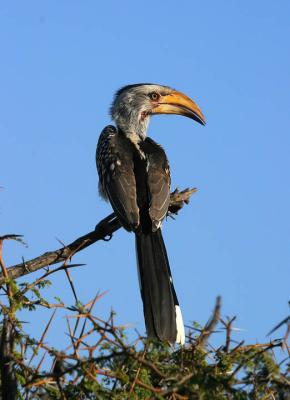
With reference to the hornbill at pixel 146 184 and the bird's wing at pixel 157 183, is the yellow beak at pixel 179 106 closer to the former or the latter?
the hornbill at pixel 146 184

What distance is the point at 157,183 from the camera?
602 centimetres

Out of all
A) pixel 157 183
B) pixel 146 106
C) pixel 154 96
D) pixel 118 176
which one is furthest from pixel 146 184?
pixel 154 96

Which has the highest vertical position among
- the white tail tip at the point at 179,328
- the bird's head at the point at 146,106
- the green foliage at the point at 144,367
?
the bird's head at the point at 146,106

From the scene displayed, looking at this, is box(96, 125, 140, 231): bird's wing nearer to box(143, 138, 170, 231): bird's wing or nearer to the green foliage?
box(143, 138, 170, 231): bird's wing

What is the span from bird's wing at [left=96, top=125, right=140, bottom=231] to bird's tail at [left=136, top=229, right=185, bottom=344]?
0.18 meters

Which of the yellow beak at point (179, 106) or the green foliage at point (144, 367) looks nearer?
the green foliage at point (144, 367)

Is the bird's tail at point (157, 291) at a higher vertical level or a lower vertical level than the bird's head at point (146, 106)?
lower

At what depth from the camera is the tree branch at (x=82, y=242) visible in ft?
13.4

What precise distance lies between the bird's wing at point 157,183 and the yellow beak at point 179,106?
1.15 metres

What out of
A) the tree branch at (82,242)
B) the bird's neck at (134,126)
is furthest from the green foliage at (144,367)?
the bird's neck at (134,126)

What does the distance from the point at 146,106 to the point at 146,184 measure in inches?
79.2

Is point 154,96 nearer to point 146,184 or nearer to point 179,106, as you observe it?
point 179,106

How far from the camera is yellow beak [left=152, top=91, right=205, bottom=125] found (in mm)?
7848

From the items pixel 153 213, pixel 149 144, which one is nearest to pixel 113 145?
pixel 149 144
